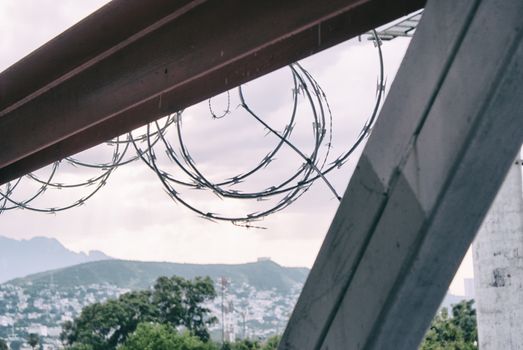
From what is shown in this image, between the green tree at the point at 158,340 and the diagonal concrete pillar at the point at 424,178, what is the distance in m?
46.9

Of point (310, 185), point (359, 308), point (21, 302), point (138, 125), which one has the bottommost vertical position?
point (359, 308)

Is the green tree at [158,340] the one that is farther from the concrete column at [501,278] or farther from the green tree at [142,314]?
the concrete column at [501,278]

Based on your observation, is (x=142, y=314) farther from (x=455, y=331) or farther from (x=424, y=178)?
(x=424, y=178)

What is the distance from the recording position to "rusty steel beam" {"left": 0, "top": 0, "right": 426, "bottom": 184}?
2968 millimetres

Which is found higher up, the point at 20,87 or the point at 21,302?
the point at 21,302

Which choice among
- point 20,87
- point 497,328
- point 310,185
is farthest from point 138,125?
point 497,328

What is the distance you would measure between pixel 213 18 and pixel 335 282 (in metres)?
1.41

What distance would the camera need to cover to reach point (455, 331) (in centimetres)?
3431

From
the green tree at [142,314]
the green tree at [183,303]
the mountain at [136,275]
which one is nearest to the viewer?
the green tree at [142,314]

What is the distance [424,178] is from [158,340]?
47599mm

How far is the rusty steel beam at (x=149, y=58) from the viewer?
9.74ft

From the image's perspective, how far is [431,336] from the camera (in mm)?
33656

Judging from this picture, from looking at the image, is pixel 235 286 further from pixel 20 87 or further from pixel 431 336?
pixel 20 87

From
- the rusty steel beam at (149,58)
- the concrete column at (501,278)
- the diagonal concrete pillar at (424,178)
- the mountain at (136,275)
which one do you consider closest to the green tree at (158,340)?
the concrete column at (501,278)
